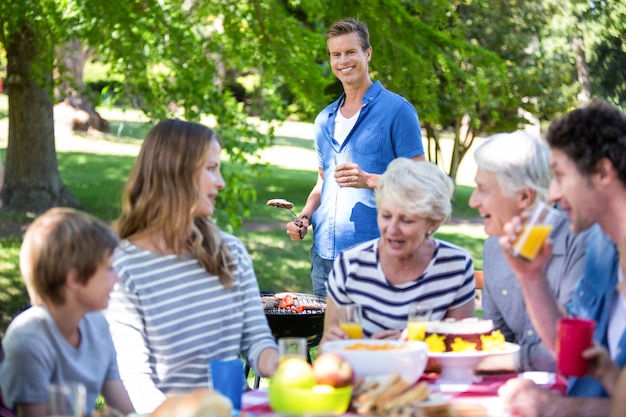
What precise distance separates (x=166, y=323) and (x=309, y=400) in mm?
856

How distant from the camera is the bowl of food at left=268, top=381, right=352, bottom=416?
2.40 meters

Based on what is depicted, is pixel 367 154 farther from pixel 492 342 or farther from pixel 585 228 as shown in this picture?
pixel 585 228

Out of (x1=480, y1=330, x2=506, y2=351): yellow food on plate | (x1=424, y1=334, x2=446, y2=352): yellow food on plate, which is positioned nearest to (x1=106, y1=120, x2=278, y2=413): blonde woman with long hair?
(x1=424, y1=334, x2=446, y2=352): yellow food on plate

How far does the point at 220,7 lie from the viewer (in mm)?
8992

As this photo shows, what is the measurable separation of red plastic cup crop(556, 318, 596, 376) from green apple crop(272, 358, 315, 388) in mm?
706

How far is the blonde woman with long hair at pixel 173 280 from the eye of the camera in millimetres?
3080

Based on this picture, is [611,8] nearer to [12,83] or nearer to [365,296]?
[12,83]

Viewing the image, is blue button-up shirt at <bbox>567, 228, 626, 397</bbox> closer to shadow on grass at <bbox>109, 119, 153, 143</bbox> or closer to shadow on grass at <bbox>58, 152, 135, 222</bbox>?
shadow on grass at <bbox>58, 152, 135, 222</bbox>

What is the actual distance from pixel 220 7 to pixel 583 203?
6908 millimetres

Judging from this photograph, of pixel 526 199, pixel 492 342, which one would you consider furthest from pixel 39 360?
pixel 526 199

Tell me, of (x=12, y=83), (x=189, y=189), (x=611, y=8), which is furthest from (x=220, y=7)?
(x=611, y=8)

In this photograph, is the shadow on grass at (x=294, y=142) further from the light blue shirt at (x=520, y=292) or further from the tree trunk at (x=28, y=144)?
the light blue shirt at (x=520, y=292)

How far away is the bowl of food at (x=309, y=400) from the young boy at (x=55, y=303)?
0.66m

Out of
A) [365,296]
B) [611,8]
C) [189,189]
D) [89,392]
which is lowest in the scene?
[89,392]
